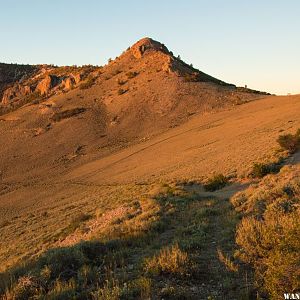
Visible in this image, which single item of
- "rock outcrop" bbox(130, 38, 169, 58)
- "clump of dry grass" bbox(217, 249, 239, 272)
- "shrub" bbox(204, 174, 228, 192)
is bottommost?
"shrub" bbox(204, 174, 228, 192)

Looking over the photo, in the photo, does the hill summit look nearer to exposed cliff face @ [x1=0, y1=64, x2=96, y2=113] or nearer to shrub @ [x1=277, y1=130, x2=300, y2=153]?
exposed cliff face @ [x1=0, y1=64, x2=96, y2=113]

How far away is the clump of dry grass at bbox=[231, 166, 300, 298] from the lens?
6.73 metres

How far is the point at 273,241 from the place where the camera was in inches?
327

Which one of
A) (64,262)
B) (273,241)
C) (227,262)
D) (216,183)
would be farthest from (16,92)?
(273,241)

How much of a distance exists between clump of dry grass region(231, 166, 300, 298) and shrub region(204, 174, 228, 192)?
31.1 ft

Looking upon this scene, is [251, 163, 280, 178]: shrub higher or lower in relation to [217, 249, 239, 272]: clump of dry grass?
lower

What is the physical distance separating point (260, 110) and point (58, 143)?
24.2m

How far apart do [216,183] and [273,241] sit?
15.7m

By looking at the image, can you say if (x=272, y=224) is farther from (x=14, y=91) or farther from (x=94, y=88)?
(x=14, y=91)

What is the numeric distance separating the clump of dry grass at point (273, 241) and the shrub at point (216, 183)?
947cm

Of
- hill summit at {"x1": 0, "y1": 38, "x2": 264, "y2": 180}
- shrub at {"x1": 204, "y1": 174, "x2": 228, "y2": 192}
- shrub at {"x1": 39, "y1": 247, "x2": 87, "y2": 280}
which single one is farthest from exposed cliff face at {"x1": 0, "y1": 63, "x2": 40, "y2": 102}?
shrub at {"x1": 39, "y1": 247, "x2": 87, "y2": 280}

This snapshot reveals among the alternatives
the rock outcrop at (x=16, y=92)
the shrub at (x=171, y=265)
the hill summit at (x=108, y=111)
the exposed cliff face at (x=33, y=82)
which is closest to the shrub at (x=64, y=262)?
the shrub at (x=171, y=265)

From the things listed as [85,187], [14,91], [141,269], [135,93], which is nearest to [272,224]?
[141,269]

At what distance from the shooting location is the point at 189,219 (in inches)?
555
